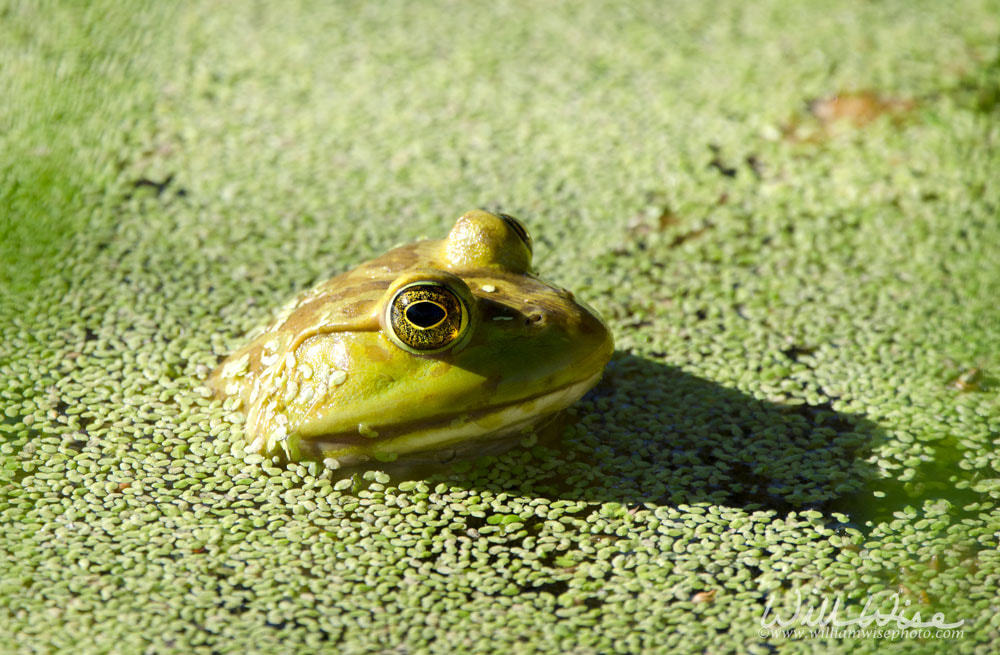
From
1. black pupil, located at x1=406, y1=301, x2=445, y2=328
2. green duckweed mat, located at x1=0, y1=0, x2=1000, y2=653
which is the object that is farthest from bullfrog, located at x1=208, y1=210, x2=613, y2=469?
green duckweed mat, located at x1=0, y1=0, x2=1000, y2=653

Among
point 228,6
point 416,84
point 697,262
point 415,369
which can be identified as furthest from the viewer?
point 228,6

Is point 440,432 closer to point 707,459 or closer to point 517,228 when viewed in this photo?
point 517,228

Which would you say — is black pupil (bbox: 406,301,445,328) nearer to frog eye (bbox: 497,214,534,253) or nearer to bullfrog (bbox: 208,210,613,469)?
bullfrog (bbox: 208,210,613,469)

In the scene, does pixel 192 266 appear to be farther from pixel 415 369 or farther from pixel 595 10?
pixel 595 10

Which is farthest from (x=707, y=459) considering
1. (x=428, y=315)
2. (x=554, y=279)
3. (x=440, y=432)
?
(x=554, y=279)

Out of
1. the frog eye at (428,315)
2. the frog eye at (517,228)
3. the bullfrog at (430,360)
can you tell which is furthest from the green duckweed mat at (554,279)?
the frog eye at (517,228)

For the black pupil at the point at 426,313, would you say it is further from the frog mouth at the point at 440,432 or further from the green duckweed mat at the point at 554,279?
the green duckweed mat at the point at 554,279

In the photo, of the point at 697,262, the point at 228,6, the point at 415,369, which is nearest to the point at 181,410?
the point at 415,369

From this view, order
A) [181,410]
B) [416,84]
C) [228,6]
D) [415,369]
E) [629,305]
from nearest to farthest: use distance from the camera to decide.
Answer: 1. [415,369]
2. [181,410]
3. [629,305]
4. [416,84]
5. [228,6]
